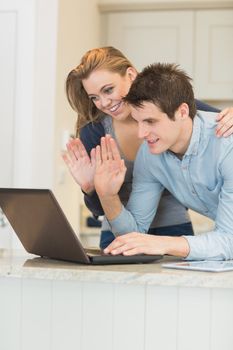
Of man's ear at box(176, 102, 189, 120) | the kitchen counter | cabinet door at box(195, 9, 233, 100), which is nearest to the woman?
man's ear at box(176, 102, 189, 120)

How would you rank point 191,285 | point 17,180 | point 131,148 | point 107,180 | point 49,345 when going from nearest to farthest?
point 191,285
point 49,345
point 107,180
point 131,148
point 17,180

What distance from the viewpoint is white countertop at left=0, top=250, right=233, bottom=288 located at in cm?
123

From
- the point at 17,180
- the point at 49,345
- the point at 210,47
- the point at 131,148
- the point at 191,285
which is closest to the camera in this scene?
the point at 191,285

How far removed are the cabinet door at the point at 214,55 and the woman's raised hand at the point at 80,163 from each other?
7.03 ft

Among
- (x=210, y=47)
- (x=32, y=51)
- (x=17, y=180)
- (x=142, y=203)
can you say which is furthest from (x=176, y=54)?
(x=142, y=203)

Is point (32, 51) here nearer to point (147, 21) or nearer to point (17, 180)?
point (17, 180)

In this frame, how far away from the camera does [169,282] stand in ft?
4.07

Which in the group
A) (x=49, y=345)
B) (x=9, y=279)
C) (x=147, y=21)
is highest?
(x=147, y=21)

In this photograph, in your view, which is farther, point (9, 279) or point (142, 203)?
point (142, 203)

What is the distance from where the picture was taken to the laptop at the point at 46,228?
1.32 m

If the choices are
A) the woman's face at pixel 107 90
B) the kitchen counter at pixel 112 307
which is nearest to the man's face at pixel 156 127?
the woman's face at pixel 107 90

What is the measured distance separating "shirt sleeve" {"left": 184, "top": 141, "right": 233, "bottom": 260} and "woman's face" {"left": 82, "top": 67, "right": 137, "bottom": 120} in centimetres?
39

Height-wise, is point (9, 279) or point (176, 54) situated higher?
point (176, 54)

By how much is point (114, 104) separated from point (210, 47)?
217 cm
